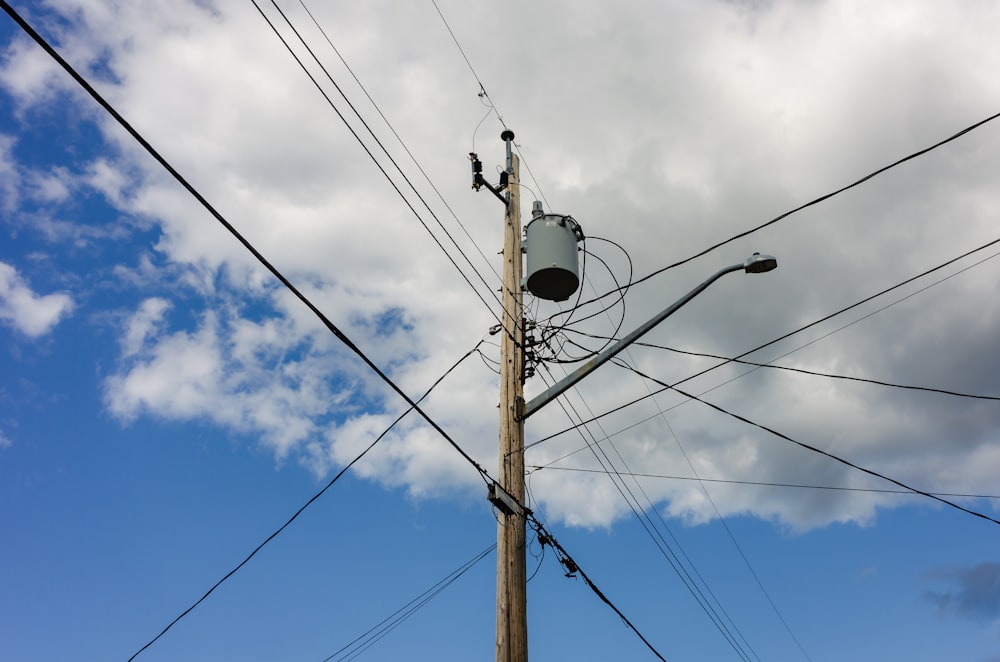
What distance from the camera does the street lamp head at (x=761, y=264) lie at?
587cm

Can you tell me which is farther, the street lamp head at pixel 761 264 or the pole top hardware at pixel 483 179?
the pole top hardware at pixel 483 179

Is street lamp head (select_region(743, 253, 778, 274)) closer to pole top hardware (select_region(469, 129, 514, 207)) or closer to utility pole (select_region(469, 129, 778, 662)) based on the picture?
utility pole (select_region(469, 129, 778, 662))

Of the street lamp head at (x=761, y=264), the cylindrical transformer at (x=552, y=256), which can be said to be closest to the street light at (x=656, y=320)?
the street lamp head at (x=761, y=264)

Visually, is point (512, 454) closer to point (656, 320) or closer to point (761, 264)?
point (656, 320)

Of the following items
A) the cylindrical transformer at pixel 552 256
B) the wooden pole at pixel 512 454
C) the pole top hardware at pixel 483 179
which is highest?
the pole top hardware at pixel 483 179

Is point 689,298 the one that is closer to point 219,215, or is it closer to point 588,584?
point 588,584

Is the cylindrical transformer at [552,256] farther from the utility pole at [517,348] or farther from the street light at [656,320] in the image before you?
the street light at [656,320]

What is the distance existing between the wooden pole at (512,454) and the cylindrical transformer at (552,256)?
0.27 metres

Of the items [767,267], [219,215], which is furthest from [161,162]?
[767,267]

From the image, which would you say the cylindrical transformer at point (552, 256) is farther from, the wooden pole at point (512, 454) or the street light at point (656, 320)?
the street light at point (656, 320)

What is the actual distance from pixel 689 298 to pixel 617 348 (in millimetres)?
844

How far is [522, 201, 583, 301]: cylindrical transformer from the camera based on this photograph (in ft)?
24.9

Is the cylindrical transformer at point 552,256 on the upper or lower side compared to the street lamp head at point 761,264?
upper

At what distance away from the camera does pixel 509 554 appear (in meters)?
6.11
